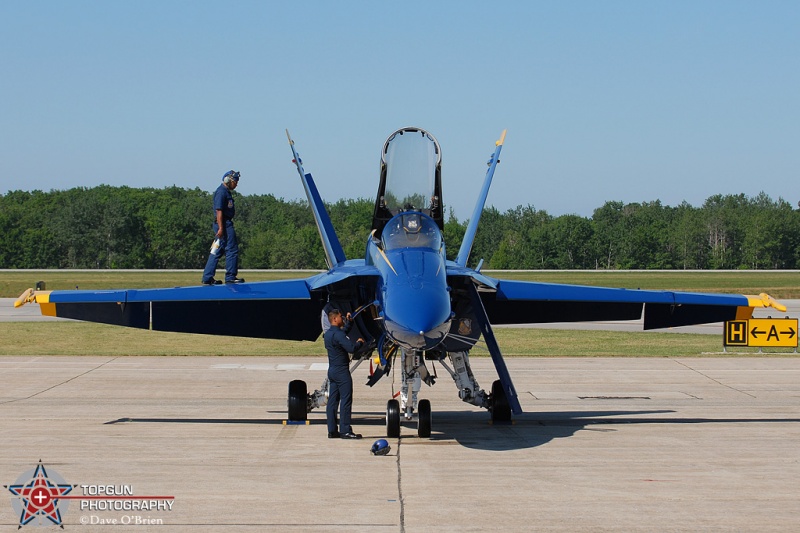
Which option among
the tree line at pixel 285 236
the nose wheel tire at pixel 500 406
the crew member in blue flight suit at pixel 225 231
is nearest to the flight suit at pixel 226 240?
the crew member in blue flight suit at pixel 225 231

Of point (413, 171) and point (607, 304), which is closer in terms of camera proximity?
point (413, 171)

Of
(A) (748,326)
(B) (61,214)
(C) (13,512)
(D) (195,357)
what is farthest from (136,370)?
(B) (61,214)

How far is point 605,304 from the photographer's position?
15.1m

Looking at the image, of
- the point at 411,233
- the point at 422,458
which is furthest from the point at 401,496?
the point at 411,233

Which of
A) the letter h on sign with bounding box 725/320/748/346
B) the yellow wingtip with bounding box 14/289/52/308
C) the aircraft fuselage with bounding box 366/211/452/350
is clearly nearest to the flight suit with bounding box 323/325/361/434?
the aircraft fuselage with bounding box 366/211/452/350

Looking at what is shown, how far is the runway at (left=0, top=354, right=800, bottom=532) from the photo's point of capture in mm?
8453

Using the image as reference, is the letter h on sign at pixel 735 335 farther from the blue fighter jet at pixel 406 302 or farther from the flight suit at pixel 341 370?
the flight suit at pixel 341 370

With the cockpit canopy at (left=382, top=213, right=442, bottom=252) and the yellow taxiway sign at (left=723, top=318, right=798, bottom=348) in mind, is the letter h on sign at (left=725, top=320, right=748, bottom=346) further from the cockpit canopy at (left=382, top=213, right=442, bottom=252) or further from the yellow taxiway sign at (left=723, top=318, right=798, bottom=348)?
the cockpit canopy at (left=382, top=213, right=442, bottom=252)

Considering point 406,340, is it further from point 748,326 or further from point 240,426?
point 748,326

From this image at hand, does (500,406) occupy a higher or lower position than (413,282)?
lower

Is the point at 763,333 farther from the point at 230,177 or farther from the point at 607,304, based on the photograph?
the point at 230,177

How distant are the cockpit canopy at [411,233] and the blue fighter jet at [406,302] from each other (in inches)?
0.7

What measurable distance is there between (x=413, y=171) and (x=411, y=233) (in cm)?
160

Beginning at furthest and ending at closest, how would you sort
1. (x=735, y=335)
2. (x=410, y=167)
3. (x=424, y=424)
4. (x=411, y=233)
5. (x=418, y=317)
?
(x=735, y=335) → (x=410, y=167) → (x=424, y=424) → (x=411, y=233) → (x=418, y=317)
